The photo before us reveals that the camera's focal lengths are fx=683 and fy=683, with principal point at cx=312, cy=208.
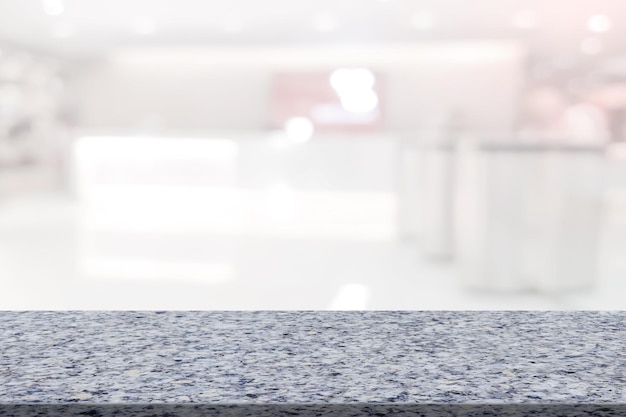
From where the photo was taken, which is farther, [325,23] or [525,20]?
[325,23]

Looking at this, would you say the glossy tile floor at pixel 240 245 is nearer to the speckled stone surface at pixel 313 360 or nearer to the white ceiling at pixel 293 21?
the speckled stone surface at pixel 313 360

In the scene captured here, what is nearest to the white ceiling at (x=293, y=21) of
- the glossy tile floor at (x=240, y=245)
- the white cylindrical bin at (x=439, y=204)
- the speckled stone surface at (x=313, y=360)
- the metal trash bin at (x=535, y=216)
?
the glossy tile floor at (x=240, y=245)

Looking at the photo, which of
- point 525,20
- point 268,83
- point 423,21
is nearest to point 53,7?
point 268,83

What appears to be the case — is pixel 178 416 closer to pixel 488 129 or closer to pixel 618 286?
pixel 618 286

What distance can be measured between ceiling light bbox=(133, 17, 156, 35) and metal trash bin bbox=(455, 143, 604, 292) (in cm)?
1006

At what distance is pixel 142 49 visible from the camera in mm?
14945

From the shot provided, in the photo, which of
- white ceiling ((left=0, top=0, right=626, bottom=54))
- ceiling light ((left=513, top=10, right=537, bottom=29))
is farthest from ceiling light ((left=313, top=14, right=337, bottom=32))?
ceiling light ((left=513, top=10, right=537, bottom=29))

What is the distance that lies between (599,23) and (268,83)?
617 centimetres

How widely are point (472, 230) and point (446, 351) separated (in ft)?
10.7

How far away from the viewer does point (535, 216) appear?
11.7ft

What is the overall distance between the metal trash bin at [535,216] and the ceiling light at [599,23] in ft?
29.5

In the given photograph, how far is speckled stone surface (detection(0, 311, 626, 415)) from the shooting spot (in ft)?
1.73

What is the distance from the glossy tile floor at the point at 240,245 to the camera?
3.63 meters

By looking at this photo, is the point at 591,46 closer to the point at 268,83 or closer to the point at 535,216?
the point at 268,83
